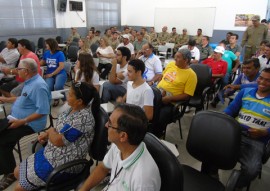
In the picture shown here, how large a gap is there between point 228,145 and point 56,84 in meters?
3.13

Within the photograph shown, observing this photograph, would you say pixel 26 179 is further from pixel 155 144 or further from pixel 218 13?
pixel 218 13

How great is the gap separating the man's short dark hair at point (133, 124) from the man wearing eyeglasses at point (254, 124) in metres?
0.84

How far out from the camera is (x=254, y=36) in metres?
5.48

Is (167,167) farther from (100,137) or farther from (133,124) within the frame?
(100,137)

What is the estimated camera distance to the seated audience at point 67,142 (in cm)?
150

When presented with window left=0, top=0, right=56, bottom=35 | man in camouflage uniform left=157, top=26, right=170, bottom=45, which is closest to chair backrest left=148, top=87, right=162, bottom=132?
window left=0, top=0, right=56, bottom=35

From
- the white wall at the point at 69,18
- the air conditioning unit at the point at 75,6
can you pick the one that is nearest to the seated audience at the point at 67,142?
the white wall at the point at 69,18

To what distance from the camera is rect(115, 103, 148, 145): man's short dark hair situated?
1.08m

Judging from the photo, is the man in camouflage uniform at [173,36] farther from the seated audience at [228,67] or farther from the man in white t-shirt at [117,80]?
the man in white t-shirt at [117,80]

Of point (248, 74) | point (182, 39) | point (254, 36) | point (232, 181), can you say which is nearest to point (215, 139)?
point (232, 181)

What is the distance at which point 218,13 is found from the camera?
844 cm

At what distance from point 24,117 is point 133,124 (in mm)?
1524

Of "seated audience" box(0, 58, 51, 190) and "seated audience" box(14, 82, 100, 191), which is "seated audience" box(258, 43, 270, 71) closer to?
"seated audience" box(14, 82, 100, 191)

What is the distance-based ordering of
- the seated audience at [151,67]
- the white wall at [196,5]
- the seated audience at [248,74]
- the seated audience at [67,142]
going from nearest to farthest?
the seated audience at [67,142]
the seated audience at [248,74]
the seated audience at [151,67]
the white wall at [196,5]
